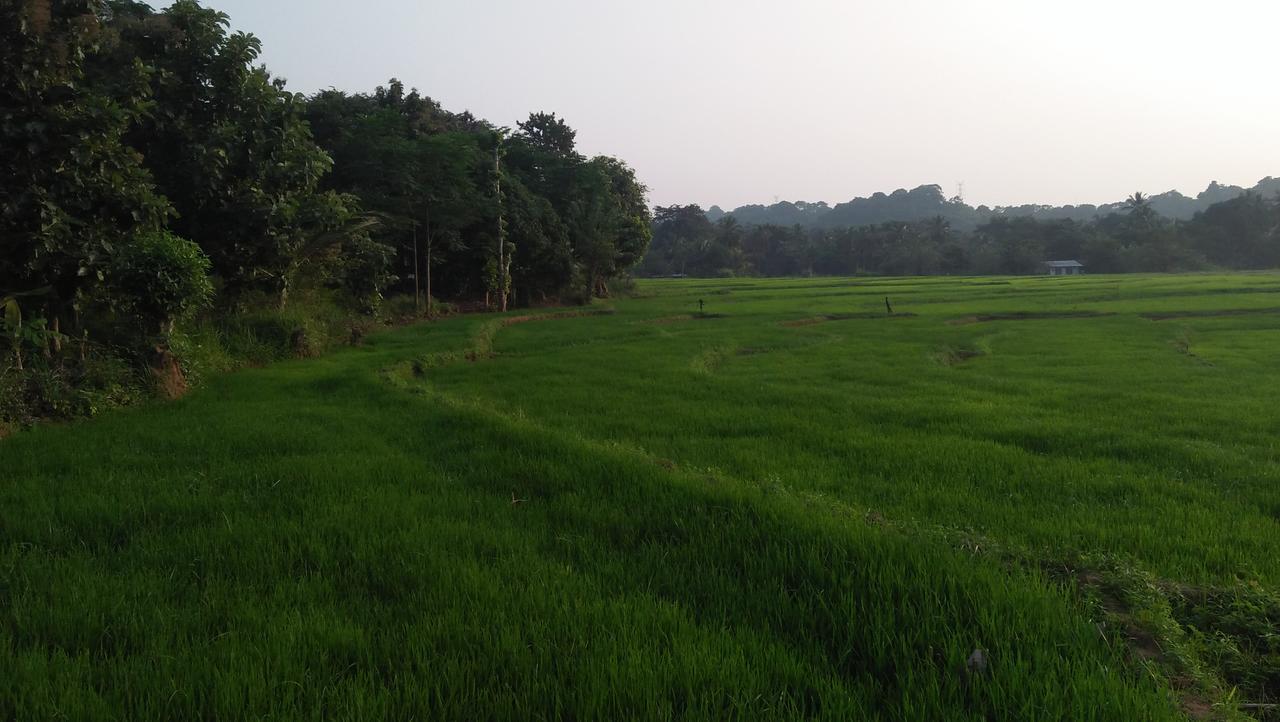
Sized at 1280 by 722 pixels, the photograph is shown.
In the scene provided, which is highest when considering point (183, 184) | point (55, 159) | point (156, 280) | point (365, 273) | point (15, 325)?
point (183, 184)

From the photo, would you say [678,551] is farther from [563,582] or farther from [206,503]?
[206,503]

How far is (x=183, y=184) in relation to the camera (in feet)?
38.6

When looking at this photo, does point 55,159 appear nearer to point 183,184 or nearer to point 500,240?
point 183,184

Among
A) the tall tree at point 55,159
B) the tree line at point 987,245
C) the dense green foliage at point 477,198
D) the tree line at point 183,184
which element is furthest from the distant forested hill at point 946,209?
the tall tree at point 55,159

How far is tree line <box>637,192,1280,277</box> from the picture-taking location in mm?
64188

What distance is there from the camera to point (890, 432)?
7098 mm

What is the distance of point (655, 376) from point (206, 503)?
24.4 ft

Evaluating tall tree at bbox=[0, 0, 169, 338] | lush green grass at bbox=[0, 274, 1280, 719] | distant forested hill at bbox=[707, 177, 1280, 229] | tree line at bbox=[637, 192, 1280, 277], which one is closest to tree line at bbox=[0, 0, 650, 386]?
tall tree at bbox=[0, 0, 169, 338]

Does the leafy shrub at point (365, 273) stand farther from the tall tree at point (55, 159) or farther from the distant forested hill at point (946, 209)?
the distant forested hill at point (946, 209)

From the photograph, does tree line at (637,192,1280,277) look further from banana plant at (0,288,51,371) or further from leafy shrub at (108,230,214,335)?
banana plant at (0,288,51,371)

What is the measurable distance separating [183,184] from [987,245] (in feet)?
252

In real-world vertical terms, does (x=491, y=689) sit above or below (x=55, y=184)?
→ below

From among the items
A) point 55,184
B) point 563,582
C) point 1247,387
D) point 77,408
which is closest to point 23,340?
point 77,408

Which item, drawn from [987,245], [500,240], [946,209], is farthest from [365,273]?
[946,209]
